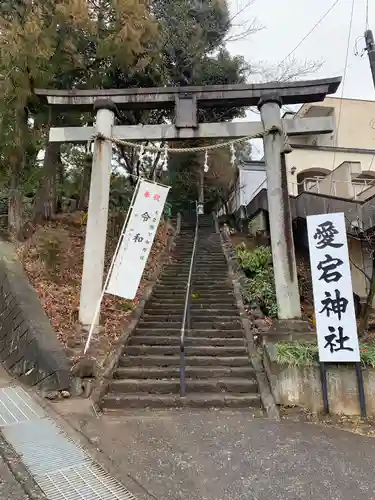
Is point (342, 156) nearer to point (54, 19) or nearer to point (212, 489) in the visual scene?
point (54, 19)

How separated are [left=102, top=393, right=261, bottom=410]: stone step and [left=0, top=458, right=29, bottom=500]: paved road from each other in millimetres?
2107

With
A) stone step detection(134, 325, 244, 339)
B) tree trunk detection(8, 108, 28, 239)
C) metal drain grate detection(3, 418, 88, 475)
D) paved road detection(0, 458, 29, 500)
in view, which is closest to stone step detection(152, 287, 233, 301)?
stone step detection(134, 325, 244, 339)

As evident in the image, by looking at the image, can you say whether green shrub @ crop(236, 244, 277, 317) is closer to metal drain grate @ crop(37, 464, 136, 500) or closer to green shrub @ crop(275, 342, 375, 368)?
green shrub @ crop(275, 342, 375, 368)

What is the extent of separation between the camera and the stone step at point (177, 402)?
18.1 ft

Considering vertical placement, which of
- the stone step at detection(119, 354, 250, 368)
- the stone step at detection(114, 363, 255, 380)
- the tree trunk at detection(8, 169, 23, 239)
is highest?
the tree trunk at detection(8, 169, 23, 239)

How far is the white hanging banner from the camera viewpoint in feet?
23.3

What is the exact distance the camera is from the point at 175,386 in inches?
233

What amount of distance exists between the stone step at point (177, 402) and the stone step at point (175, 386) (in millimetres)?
243

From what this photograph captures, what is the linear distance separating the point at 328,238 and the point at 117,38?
814cm

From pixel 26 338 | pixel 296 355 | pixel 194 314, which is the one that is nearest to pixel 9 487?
pixel 26 338

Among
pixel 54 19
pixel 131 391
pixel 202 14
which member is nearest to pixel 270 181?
pixel 131 391

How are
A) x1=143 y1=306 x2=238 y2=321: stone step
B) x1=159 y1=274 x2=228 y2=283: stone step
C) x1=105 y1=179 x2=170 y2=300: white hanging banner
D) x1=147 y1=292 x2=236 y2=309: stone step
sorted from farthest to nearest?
x1=159 y1=274 x2=228 y2=283: stone step → x1=147 y1=292 x2=236 y2=309: stone step → x1=143 y1=306 x2=238 y2=321: stone step → x1=105 y1=179 x2=170 y2=300: white hanging banner

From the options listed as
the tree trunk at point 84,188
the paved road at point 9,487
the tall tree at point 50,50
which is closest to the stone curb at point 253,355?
the paved road at point 9,487

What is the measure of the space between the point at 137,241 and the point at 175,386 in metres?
2.81
